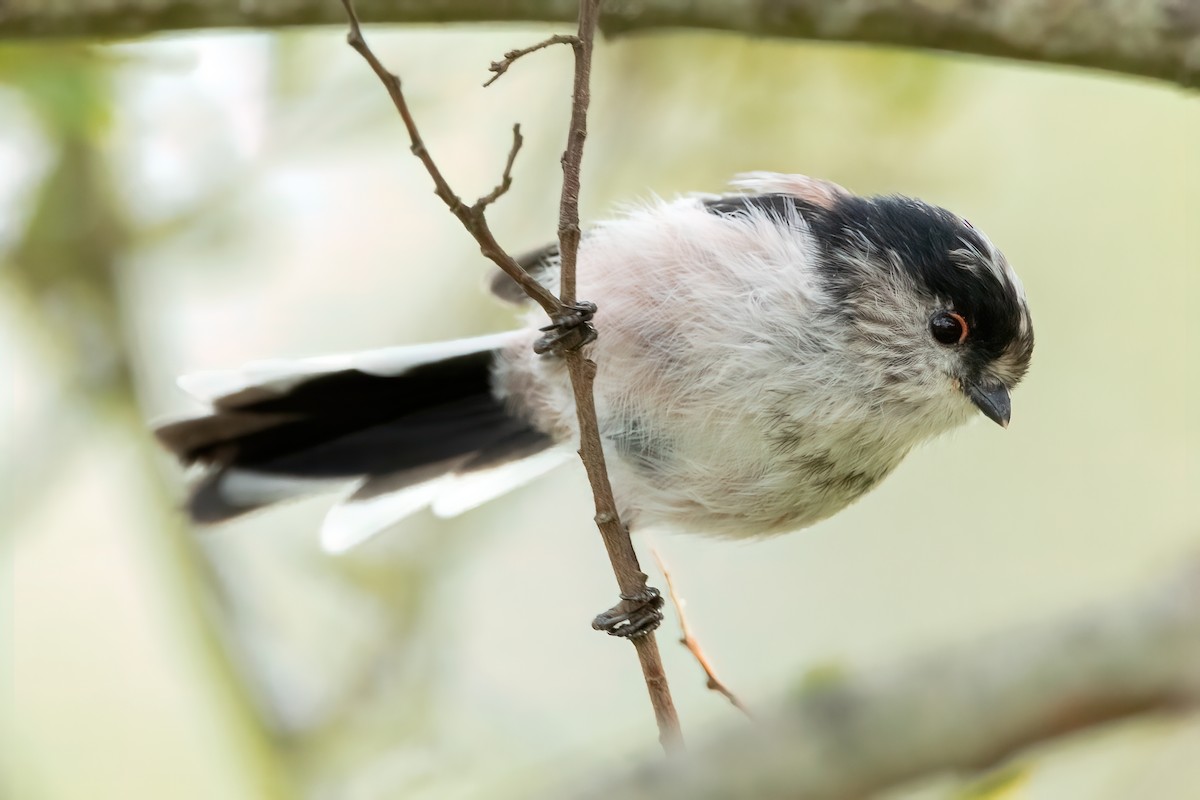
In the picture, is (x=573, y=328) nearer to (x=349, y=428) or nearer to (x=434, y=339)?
(x=349, y=428)

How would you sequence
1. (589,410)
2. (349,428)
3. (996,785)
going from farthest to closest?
(349,428) → (589,410) → (996,785)

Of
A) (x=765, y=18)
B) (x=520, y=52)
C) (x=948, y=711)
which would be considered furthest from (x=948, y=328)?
(x=948, y=711)

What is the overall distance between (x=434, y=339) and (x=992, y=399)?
2.23 m

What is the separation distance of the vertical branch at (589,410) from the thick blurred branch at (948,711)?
73 cm

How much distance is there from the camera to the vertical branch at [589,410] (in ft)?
6.47

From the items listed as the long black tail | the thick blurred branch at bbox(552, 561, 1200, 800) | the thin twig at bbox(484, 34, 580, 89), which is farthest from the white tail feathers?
the thick blurred branch at bbox(552, 561, 1200, 800)

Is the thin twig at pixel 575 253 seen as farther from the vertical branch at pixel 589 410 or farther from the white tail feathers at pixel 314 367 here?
the white tail feathers at pixel 314 367

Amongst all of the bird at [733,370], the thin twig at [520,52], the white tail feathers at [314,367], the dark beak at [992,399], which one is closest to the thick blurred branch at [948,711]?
the thin twig at [520,52]

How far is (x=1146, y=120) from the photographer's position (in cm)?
571

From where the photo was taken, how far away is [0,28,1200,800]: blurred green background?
390 cm

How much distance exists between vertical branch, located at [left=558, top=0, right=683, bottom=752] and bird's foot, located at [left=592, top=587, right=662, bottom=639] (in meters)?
0.06

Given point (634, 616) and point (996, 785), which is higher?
point (634, 616)

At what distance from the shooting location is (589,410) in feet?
7.07

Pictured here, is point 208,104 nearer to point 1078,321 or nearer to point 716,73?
point 716,73
